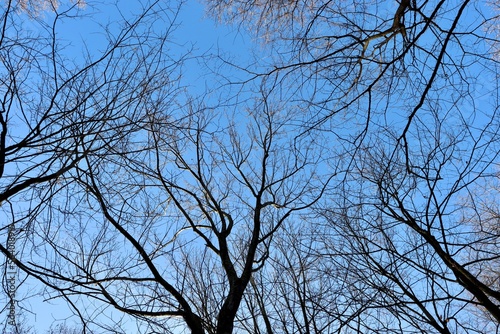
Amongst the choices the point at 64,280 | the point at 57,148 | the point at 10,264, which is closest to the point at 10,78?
the point at 57,148

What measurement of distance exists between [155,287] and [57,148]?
6.57ft

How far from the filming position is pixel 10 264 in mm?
2723

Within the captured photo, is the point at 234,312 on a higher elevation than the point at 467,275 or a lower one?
higher

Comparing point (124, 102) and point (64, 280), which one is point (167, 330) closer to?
point (64, 280)

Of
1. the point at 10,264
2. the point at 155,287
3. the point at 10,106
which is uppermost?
the point at 10,106

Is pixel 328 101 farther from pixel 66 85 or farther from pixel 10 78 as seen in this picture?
pixel 10 78

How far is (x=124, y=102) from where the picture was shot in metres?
2.87

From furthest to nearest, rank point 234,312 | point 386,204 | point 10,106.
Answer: point 234,312, point 386,204, point 10,106

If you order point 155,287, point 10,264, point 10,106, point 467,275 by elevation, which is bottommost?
point 467,275

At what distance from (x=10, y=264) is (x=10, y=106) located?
3.45ft

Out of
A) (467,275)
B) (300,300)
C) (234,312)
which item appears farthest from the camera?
(300,300)

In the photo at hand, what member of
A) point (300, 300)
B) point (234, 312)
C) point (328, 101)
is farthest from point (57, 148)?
point (300, 300)

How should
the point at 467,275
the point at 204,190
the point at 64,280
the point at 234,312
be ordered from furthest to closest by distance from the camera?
the point at 204,190
the point at 234,312
the point at 64,280
the point at 467,275

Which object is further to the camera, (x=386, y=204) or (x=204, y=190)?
(x=204, y=190)
